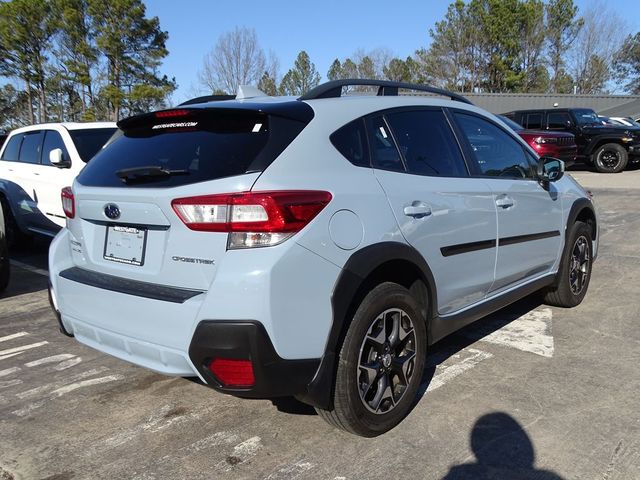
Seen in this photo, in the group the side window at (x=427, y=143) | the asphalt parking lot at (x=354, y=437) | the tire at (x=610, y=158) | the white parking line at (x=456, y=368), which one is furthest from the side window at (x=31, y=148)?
the tire at (x=610, y=158)

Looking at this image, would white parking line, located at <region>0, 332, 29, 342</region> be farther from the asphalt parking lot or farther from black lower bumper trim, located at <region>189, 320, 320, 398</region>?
black lower bumper trim, located at <region>189, 320, 320, 398</region>

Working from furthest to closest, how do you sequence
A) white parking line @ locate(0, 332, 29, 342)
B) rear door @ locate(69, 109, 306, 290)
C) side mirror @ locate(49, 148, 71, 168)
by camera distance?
1. side mirror @ locate(49, 148, 71, 168)
2. white parking line @ locate(0, 332, 29, 342)
3. rear door @ locate(69, 109, 306, 290)

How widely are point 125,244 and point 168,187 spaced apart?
43 cm

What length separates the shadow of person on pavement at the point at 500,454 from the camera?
8.67 feet

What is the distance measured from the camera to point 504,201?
388 cm

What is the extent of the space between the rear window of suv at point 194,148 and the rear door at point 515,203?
1.63 m

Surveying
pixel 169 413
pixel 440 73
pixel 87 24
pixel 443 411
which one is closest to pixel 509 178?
pixel 443 411

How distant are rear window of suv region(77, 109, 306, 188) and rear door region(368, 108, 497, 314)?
623 mm

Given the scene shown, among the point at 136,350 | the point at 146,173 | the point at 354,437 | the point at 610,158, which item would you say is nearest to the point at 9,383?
the point at 136,350

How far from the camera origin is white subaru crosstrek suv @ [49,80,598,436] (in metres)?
2.46

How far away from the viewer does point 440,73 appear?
55250 millimetres

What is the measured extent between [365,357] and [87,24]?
130 ft

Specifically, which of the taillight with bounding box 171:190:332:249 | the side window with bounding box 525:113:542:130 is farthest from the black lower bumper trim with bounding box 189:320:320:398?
the side window with bounding box 525:113:542:130

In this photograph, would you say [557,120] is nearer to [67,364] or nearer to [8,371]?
[67,364]
